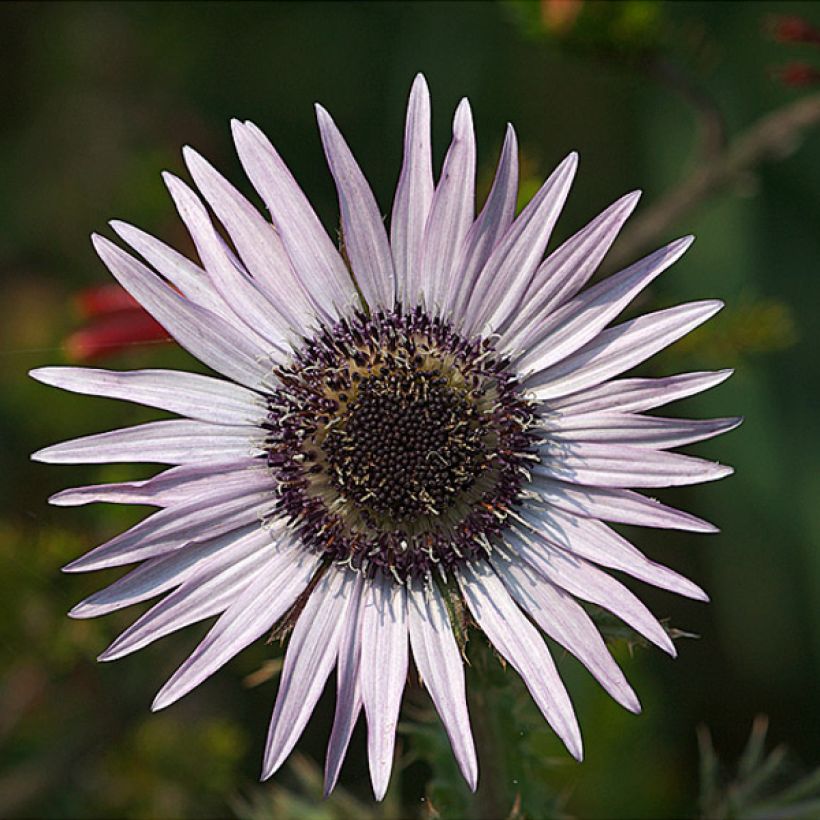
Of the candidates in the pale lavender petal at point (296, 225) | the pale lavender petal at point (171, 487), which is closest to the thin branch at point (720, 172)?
the pale lavender petal at point (296, 225)

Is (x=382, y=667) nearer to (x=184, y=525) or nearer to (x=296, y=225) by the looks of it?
(x=184, y=525)

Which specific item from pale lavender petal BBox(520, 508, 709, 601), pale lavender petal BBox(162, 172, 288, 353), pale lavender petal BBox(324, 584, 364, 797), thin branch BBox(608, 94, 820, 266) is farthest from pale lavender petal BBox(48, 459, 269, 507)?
thin branch BBox(608, 94, 820, 266)

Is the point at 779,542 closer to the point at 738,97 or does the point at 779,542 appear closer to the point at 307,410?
the point at 738,97

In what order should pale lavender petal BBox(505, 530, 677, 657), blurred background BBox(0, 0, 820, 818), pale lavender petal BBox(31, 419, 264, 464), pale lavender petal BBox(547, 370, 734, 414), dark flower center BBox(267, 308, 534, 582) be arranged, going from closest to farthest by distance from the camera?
pale lavender petal BBox(505, 530, 677, 657) < pale lavender petal BBox(547, 370, 734, 414) < pale lavender petal BBox(31, 419, 264, 464) < dark flower center BBox(267, 308, 534, 582) < blurred background BBox(0, 0, 820, 818)

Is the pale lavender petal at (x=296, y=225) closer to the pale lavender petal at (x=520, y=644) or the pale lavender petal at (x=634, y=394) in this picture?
the pale lavender petal at (x=634, y=394)

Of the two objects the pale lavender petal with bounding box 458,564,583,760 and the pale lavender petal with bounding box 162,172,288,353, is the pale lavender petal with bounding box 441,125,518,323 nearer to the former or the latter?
the pale lavender petal with bounding box 162,172,288,353

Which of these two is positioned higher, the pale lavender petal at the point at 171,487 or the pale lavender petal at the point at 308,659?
the pale lavender petal at the point at 171,487

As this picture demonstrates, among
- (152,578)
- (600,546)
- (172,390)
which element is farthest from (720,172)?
(152,578)
